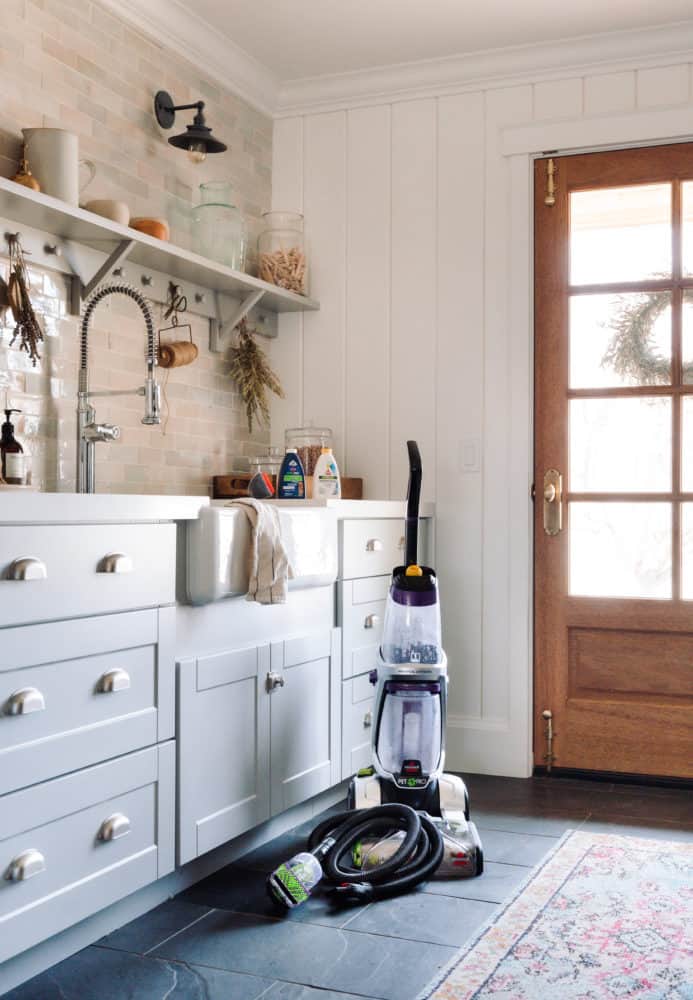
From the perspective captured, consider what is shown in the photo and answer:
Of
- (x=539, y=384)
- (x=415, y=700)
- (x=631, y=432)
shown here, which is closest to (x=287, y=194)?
(x=539, y=384)


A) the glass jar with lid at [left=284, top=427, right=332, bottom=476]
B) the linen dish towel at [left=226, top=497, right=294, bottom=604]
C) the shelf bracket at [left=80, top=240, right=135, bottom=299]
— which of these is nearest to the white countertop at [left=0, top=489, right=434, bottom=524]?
the linen dish towel at [left=226, top=497, right=294, bottom=604]

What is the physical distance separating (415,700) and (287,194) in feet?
7.10

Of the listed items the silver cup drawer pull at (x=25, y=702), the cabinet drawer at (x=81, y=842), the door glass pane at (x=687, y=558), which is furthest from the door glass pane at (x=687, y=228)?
the silver cup drawer pull at (x=25, y=702)

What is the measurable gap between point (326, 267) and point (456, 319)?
0.57m

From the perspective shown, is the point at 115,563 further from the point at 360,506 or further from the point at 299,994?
the point at 360,506

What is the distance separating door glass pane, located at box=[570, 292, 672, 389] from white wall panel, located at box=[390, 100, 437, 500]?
0.53m

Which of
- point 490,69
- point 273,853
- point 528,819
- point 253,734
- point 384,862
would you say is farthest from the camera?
point 490,69

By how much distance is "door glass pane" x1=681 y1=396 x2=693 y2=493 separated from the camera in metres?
3.56

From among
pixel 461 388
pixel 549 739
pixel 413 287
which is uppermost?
pixel 413 287

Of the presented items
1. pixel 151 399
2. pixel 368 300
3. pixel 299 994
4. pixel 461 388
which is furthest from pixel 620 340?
pixel 299 994

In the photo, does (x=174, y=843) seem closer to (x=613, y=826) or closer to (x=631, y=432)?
(x=613, y=826)

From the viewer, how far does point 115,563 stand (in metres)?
2.20

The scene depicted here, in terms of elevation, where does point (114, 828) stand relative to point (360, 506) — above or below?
below

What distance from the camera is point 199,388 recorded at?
3.64 m
